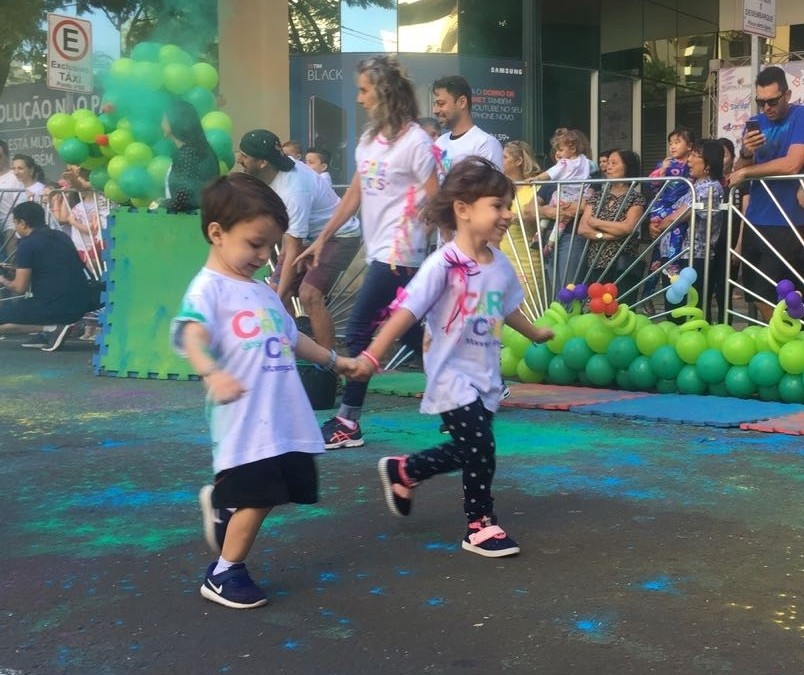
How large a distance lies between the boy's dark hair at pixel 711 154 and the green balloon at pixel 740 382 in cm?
226

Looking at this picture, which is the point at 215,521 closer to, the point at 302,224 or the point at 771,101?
the point at 302,224

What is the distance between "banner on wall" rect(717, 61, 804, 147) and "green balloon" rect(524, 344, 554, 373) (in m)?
7.77

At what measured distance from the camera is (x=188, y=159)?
26.4 ft

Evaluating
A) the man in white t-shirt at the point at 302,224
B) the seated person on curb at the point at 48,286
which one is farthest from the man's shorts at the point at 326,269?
the seated person on curb at the point at 48,286

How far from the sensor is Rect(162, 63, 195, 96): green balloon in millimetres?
8523

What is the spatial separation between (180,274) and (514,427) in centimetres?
320

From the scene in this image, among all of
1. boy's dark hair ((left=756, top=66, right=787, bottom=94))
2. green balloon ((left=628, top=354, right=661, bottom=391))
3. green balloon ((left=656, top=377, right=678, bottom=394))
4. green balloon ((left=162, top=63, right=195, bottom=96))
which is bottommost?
green balloon ((left=656, top=377, right=678, bottom=394))

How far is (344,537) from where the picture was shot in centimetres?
409

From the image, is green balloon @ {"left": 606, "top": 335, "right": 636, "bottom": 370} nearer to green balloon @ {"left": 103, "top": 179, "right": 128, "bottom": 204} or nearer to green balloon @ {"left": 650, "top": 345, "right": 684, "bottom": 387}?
green balloon @ {"left": 650, "top": 345, "right": 684, "bottom": 387}

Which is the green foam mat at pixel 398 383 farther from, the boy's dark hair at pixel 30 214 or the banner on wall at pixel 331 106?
the banner on wall at pixel 331 106

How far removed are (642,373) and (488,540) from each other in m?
3.53

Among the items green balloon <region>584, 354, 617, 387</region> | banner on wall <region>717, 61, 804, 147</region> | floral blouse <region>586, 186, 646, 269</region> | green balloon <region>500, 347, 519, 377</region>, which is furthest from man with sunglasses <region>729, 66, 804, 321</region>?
banner on wall <region>717, 61, 804, 147</region>

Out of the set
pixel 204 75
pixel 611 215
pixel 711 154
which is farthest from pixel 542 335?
pixel 204 75

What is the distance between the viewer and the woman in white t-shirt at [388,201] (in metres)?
5.64
